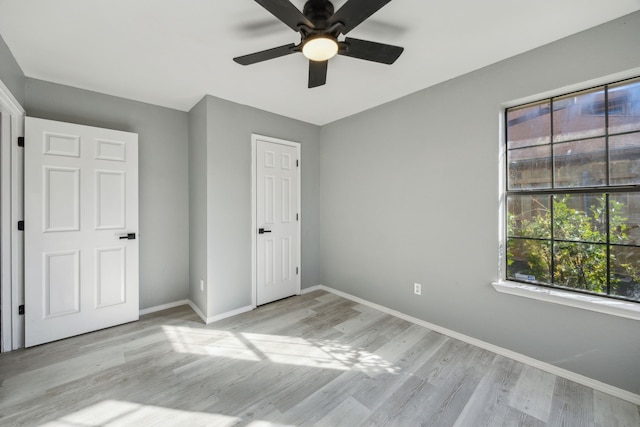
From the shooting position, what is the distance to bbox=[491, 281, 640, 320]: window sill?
1.71m

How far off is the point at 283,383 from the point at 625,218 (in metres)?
2.64

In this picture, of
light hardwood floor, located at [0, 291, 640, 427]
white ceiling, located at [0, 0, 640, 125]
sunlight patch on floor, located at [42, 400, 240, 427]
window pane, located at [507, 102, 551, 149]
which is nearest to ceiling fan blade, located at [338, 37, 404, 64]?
white ceiling, located at [0, 0, 640, 125]

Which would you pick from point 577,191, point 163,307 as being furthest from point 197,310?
point 577,191

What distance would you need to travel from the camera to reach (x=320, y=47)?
1.56 meters

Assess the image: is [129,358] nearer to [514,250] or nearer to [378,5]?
[378,5]

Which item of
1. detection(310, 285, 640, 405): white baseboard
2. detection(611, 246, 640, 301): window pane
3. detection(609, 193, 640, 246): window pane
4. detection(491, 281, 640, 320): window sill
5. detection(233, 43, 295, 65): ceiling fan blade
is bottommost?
detection(310, 285, 640, 405): white baseboard

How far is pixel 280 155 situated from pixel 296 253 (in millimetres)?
1363

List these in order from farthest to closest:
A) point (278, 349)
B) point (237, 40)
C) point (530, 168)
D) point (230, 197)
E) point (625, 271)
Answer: point (230, 197) → point (278, 349) → point (530, 168) → point (237, 40) → point (625, 271)

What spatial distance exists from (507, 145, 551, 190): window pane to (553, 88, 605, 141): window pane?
15cm

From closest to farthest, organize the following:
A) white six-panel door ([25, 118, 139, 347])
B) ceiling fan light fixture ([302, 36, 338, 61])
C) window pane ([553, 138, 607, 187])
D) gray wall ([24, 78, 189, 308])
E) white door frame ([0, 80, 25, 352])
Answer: ceiling fan light fixture ([302, 36, 338, 61])
window pane ([553, 138, 607, 187])
white door frame ([0, 80, 25, 352])
white six-panel door ([25, 118, 139, 347])
gray wall ([24, 78, 189, 308])

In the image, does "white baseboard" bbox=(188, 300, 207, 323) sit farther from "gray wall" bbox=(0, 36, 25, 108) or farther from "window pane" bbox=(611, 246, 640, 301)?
"window pane" bbox=(611, 246, 640, 301)

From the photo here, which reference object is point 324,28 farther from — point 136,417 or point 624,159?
point 136,417

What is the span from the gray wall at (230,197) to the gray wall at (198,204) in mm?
81

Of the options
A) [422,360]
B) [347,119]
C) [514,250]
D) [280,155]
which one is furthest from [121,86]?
[514,250]
